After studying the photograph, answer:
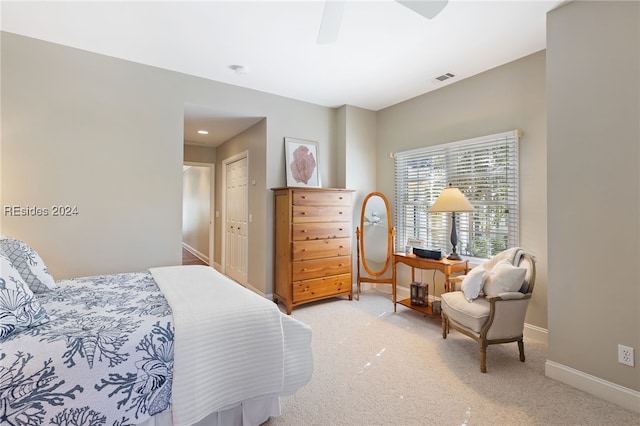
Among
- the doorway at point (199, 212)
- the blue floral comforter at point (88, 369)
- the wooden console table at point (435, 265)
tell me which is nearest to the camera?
the blue floral comforter at point (88, 369)

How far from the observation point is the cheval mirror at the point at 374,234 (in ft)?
14.0

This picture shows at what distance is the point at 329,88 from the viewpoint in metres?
3.76

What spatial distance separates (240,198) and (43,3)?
3.04 m

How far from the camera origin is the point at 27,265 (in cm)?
191

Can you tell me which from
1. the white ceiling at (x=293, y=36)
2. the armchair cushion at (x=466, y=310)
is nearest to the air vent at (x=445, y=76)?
the white ceiling at (x=293, y=36)

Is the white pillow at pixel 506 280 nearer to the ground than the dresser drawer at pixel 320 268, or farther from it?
farther from it

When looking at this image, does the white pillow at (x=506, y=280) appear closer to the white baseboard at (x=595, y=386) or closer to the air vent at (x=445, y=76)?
the white baseboard at (x=595, y=386)

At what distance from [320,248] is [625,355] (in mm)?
2803

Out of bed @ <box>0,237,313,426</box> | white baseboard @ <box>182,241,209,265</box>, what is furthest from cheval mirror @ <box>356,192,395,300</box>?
white baseboard @ <box>182,241,209,265</box>

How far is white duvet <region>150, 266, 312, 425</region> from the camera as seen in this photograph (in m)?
1.38

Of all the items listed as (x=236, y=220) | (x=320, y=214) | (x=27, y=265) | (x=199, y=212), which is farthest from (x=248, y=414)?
(x=199, y=212)

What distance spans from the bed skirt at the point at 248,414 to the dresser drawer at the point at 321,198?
227 centimetres

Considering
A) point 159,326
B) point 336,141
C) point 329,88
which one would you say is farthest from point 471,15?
point 159,326

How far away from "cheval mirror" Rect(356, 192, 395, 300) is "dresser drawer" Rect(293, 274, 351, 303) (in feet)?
1.21
